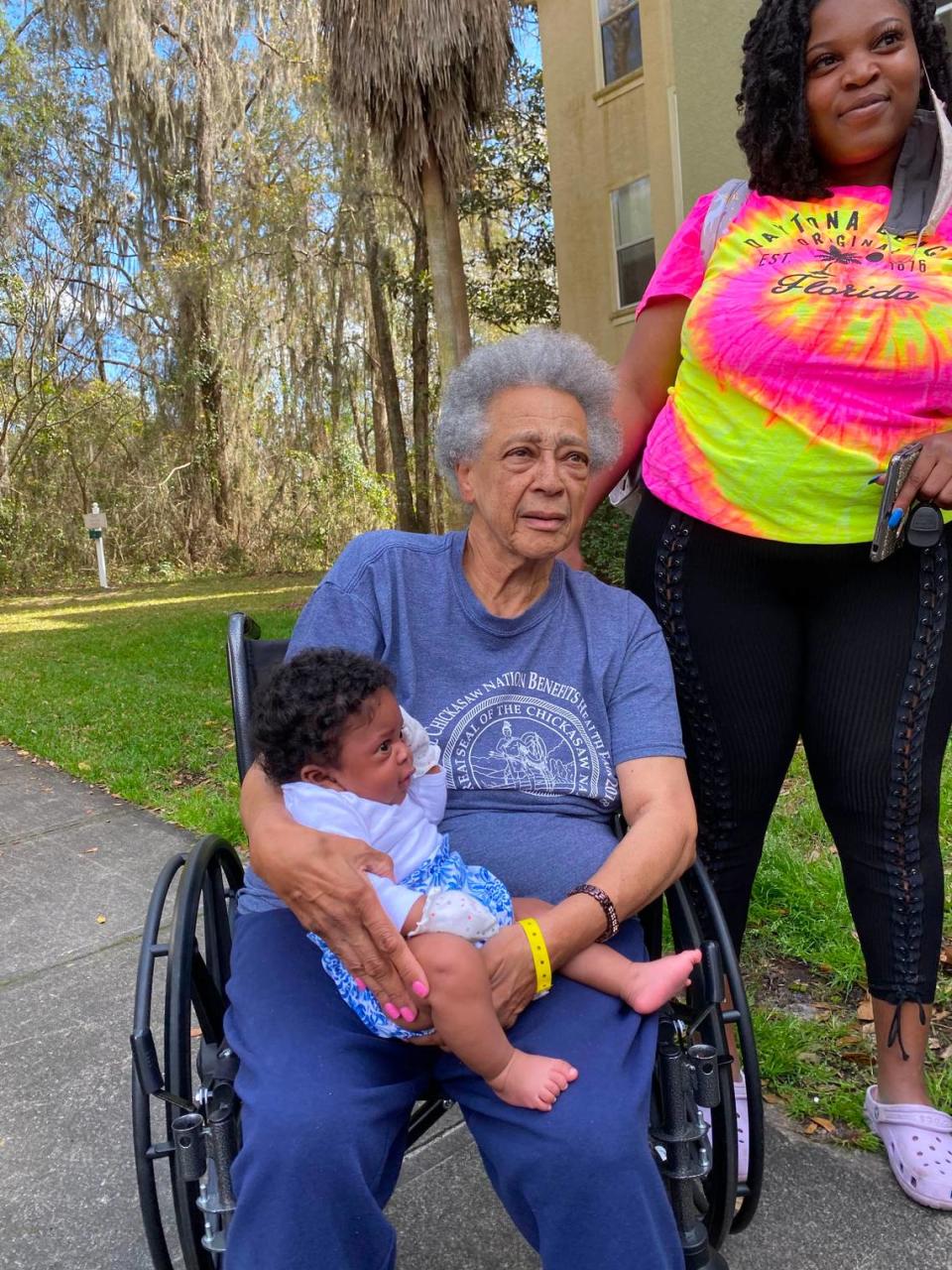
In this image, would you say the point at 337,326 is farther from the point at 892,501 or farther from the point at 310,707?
the point at 310,707

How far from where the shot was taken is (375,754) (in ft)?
5.21

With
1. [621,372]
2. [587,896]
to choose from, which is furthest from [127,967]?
[621,372]

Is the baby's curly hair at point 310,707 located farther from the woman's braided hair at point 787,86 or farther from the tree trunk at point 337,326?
the tree trunk at point 337,326

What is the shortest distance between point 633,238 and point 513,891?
12.2m

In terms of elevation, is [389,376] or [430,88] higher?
[430,88]

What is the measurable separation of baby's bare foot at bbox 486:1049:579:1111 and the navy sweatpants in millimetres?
18

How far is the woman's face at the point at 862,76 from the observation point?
1758mm

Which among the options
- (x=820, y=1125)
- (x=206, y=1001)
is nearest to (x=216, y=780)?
(x=206, y=1001)

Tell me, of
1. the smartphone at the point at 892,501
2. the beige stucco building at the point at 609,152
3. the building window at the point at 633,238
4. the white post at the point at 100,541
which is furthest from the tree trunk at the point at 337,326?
the smartphone at the point at 892,501

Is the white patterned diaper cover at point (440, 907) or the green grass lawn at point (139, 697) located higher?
the white patterned diaper cover at point (440, 907)

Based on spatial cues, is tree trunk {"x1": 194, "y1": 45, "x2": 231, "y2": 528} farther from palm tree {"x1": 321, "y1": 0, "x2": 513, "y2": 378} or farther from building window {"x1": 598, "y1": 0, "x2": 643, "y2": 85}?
palm tree {"x1": 321, "y1": 0, "x2": 513, "y2": 378}

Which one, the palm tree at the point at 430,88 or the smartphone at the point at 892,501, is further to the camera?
the palm tree at the point at 430,88

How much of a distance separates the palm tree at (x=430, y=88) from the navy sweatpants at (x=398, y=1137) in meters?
7.71

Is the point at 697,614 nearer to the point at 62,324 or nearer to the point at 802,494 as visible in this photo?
the point at 802,494
